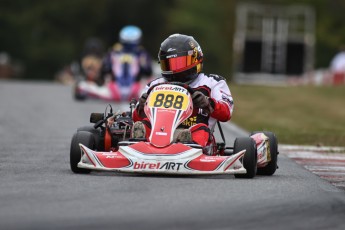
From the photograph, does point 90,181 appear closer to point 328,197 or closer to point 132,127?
point 132,127

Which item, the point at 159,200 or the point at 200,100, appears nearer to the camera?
the point at 159,200

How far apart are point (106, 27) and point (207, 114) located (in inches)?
2955

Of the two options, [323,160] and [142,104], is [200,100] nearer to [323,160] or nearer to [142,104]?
[142,104]

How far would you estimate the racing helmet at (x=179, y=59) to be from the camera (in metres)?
10.8

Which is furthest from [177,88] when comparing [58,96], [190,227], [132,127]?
[58,96]

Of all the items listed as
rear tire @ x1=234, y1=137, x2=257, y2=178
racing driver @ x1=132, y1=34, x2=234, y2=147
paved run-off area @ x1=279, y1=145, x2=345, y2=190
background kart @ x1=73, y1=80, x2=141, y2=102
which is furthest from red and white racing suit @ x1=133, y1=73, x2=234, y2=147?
background kart @ x1=73, y1=80, x2=141, y2=102

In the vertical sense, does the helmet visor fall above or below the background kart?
above

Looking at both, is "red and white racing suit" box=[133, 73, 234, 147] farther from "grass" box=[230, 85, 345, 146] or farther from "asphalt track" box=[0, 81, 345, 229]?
"grass" box=[230, 85, 345, 146]

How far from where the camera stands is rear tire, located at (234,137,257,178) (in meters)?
9.84

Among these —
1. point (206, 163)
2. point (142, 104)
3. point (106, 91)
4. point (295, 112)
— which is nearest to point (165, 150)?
point (206, 163)

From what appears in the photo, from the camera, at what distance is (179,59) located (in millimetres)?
10812

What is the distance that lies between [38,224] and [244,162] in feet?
10.6

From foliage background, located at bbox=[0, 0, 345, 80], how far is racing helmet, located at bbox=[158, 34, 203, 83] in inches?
2576

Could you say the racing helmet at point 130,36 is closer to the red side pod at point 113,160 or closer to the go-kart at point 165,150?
the go-kart at point 165,150
